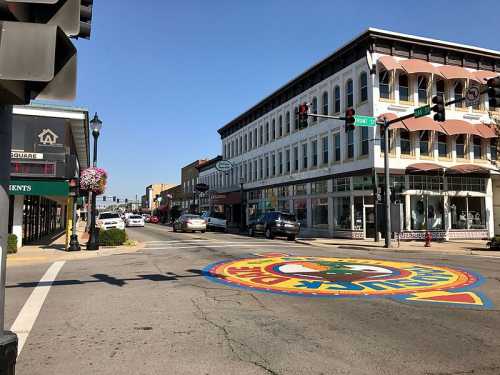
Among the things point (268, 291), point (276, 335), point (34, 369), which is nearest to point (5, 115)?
point (34, 369)

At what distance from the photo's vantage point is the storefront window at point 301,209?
35469 millimetres

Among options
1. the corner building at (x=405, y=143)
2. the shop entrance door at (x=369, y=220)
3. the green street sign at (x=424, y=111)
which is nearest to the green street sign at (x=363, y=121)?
the green street sign at (x=424, y=111)

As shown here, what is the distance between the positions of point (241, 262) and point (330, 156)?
19.4 meters

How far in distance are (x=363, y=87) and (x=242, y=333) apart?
25.5 m

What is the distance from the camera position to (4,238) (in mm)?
2623

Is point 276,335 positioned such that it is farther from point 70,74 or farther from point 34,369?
point 70,74

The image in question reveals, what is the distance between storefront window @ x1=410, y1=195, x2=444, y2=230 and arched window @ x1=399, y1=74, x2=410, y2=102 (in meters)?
6.84

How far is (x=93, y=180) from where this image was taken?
18.8 m

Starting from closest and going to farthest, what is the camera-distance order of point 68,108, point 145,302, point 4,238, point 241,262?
point 4,238 < point 145,302 < point 241,262 < point 68,108

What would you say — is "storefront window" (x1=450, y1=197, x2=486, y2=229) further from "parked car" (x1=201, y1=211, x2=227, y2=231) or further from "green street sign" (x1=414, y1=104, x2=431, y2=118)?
"parked car" (x1=201, y1=211, x2=227, y2=231)

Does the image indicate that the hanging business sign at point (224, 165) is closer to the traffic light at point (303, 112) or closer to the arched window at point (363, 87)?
the arched window at point (363, 87)

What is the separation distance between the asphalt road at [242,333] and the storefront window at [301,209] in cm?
2582

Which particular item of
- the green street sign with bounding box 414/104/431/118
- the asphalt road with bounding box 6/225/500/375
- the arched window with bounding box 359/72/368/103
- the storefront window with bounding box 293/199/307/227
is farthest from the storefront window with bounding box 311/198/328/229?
the asphalt road with bounding box 6/225/500/375

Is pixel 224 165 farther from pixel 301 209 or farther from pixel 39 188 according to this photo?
pixel 39 188
